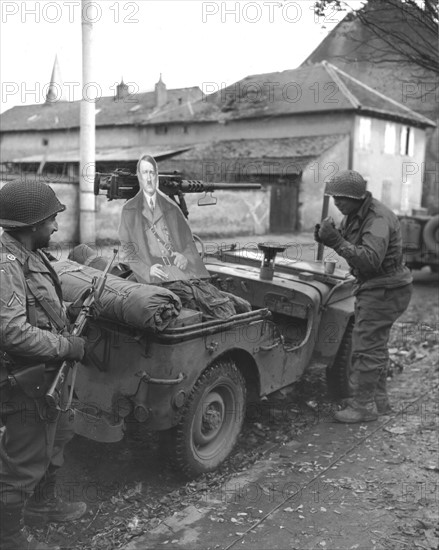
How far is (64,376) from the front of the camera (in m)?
3.14

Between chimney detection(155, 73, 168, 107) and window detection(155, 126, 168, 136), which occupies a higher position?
chimney detection(155, 73, 168, 107)

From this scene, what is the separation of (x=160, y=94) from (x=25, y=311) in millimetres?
33311

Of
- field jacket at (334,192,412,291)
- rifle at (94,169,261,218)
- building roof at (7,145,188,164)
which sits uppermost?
building roof at (7,145,188,164)

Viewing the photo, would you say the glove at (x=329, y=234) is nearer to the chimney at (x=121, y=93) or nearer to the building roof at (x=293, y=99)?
the building roof at (x=293, y=99)

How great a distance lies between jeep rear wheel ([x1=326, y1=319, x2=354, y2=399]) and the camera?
5.48 m

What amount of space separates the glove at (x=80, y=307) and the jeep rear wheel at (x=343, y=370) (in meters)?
2.49

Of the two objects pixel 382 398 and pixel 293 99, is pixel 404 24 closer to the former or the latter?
pixel 382 398

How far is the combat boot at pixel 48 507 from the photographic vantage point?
Result: 3.46 m

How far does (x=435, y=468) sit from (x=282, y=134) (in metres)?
24.7

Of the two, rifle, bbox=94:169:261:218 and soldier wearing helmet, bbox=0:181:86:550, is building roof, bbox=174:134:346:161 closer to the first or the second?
rifle, bbox=94:169:261:218

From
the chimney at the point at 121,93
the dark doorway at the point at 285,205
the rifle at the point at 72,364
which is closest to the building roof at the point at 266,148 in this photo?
the dark doorway at the point at 285,205

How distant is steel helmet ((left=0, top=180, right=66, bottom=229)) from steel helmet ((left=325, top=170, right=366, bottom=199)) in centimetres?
267

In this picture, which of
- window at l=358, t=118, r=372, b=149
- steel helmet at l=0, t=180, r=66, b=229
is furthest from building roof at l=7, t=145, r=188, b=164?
steel helmet at l=0, t=180, r=66, b=229

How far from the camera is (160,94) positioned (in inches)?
1361
